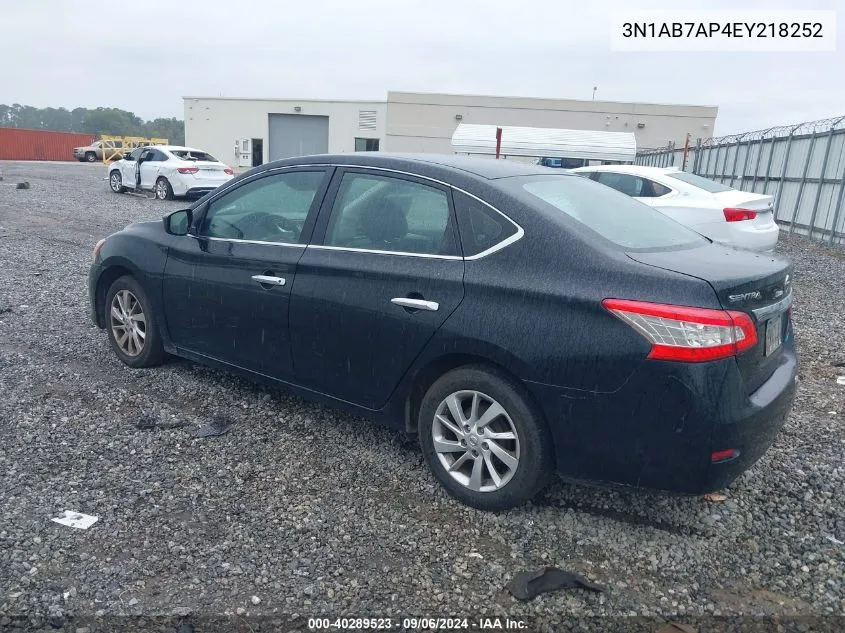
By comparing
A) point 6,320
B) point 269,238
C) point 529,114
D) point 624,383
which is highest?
point 529,114

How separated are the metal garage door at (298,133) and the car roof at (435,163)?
42.9 metres

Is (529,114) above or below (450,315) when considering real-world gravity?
above

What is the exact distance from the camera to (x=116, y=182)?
21.0 metres

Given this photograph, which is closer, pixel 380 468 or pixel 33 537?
pixel 33 537

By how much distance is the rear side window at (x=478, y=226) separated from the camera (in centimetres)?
321

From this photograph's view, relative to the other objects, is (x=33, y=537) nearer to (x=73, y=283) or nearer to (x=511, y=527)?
(x=511, y=527)

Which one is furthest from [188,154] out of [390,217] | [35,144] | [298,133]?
[35,144]

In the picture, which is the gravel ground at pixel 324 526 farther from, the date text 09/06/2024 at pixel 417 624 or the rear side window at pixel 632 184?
the rear side window at pixel 632 184

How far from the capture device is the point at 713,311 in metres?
2.69

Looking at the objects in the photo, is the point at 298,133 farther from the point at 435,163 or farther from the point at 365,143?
the point at 435,163

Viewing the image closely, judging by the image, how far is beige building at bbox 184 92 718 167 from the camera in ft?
139

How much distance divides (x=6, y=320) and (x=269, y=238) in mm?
3809

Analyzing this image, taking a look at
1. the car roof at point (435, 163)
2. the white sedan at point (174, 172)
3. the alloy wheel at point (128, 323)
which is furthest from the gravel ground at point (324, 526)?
the white sedan at point (174, 172)

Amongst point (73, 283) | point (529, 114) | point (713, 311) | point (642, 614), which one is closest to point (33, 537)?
point (642, 614)
